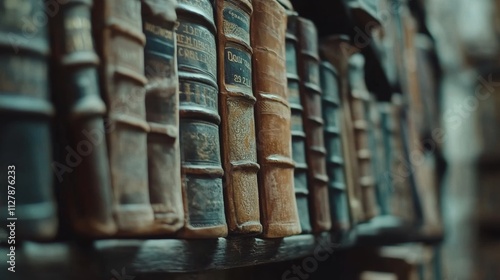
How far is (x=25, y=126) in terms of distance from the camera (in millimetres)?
431

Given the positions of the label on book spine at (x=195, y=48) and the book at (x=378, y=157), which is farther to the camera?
the book at (x=378, y=157)

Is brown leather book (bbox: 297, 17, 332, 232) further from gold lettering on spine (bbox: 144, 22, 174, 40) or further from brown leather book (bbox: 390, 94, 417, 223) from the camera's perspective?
brown leather book (bbox: 390, 94, 417, 223)

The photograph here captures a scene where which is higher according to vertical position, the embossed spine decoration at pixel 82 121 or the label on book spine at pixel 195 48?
the label on book spine at pixel 195 48

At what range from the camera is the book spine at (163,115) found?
0.54 m

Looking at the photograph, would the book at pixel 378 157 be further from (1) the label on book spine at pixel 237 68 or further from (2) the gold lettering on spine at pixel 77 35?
(2) the gold lettering on spine at pixel 77 35

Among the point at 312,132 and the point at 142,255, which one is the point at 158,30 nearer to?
the point at 142,255

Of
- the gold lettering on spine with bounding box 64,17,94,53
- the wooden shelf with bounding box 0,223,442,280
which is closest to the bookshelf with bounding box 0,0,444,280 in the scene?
the wooden shelf with bounding box 0,223,442,280

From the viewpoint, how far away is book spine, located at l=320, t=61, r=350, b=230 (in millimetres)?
946

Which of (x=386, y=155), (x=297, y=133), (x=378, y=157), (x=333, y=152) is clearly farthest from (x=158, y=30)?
(x=386, y=155)

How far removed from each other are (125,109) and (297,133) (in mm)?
383

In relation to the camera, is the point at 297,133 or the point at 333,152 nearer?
the point at 297,133

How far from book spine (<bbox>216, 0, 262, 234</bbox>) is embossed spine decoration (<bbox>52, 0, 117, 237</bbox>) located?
0.66 ft

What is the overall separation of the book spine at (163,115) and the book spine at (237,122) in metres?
0.10

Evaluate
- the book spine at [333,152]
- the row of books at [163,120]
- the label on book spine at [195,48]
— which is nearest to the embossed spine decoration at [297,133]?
the row of books at [163,120]
